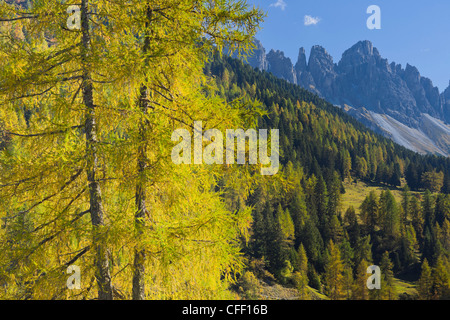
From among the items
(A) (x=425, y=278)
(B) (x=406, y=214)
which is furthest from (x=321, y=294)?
(B) (x=406, y=214)

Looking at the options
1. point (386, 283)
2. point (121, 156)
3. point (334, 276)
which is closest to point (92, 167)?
point (121, 156)

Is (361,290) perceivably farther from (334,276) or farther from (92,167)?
(92,167)

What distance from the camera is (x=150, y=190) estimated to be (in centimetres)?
577

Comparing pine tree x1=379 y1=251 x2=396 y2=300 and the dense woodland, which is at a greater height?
the dense woodland

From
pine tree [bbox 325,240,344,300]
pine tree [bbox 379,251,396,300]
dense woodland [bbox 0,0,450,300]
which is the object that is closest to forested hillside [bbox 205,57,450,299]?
pine tree [bbox 379,251,396,300]

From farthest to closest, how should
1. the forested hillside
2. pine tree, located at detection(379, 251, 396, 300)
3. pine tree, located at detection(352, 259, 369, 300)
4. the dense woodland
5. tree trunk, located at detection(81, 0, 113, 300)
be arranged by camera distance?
the forested hillside
pine tree, located at detection(352, 259, 369, 300)
pine tree, located at detection(379, 251, 396, 300)
tree trunk, located at detection(81, 0, 113, 300)
the dense woodland

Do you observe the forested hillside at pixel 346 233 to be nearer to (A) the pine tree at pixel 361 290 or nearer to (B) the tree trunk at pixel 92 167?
(A) the pine tree at pixel 361 290

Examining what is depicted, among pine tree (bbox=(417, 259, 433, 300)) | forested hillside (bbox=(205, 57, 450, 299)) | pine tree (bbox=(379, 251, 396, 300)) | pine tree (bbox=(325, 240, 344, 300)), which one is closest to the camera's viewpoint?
pine tree (bbox=(379, 251, 396, 300))

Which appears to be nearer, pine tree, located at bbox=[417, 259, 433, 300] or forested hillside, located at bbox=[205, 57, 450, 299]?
pine tree, located at bbox=[417, 259, 433, 300]

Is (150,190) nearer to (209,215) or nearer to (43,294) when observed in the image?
(209,215)

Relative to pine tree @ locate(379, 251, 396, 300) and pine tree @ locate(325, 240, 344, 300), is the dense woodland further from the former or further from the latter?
pine tree @ locate(325, 240, 344, 300)

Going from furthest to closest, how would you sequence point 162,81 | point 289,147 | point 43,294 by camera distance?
point 289,147
point 162,81
point 43,294

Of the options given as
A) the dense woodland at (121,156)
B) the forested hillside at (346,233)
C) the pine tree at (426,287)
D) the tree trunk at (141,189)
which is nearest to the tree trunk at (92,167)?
the dense woodland at (121,156)

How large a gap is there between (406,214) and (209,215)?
89378 mm
